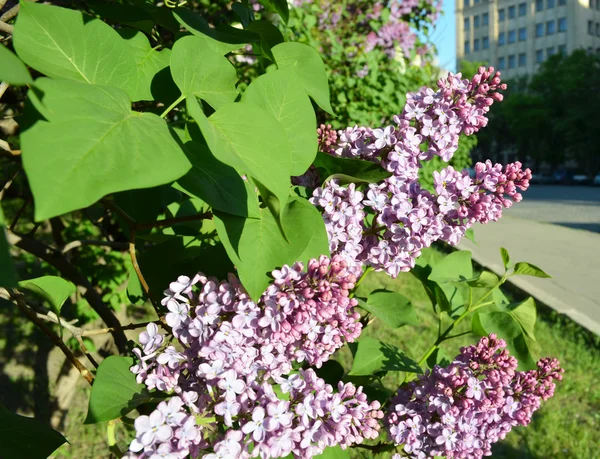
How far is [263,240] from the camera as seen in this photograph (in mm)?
836

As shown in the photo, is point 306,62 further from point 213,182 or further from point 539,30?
point 539,30

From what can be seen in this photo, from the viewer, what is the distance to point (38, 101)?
1.76ft

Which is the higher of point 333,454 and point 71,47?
point 71,47

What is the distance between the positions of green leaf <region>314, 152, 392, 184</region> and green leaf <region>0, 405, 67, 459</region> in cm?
63

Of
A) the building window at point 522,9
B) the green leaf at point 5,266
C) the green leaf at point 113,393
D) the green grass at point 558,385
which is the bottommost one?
the green grass at point 558,385

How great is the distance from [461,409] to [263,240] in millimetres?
701

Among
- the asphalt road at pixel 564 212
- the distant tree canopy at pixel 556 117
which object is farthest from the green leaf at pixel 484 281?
the distant tree canopy at pixel 556 117

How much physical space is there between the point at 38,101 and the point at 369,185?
698 millimetres

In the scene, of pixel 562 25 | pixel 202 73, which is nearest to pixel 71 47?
pixel 202 73

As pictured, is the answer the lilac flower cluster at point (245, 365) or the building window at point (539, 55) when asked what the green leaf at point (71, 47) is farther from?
the building window at point (539, 55)

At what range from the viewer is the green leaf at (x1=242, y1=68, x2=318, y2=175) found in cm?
90

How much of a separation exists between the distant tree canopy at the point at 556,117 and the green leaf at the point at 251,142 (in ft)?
157

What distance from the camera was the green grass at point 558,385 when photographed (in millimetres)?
3686

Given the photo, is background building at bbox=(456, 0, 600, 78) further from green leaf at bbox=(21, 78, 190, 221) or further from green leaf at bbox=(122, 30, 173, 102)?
green leaf at bbox=(21, 78, 190, 221)
